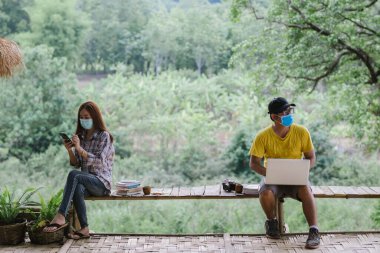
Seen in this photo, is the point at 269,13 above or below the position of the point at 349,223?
above

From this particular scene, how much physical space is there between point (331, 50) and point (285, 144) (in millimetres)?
3816

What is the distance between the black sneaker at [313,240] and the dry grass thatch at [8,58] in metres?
2.87

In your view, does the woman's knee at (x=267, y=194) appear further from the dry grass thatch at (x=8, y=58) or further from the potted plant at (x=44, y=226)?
the dry grass thatch at (x=8, y=58)

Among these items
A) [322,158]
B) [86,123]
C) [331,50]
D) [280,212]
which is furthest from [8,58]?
[322,158]

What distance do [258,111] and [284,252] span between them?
8.32 m

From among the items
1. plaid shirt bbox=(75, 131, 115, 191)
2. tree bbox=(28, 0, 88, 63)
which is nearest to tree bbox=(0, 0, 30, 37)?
tree bbox=(28, 0, 88, 63)

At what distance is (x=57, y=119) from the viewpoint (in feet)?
39.3

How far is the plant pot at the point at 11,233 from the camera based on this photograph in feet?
14.4

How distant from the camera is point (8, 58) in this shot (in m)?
4.54

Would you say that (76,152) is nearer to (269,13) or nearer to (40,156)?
(269,13)

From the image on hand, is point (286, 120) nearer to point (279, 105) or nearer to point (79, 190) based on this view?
point (279, 105)

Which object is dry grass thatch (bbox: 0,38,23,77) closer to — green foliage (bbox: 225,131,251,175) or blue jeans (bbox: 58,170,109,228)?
blue jeans (bbox: 58,170,109,228)

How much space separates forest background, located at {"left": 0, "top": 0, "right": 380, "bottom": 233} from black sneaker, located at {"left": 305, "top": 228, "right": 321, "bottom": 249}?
10.2ft

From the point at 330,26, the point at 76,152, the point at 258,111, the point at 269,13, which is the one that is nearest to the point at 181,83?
the point at 258,111
